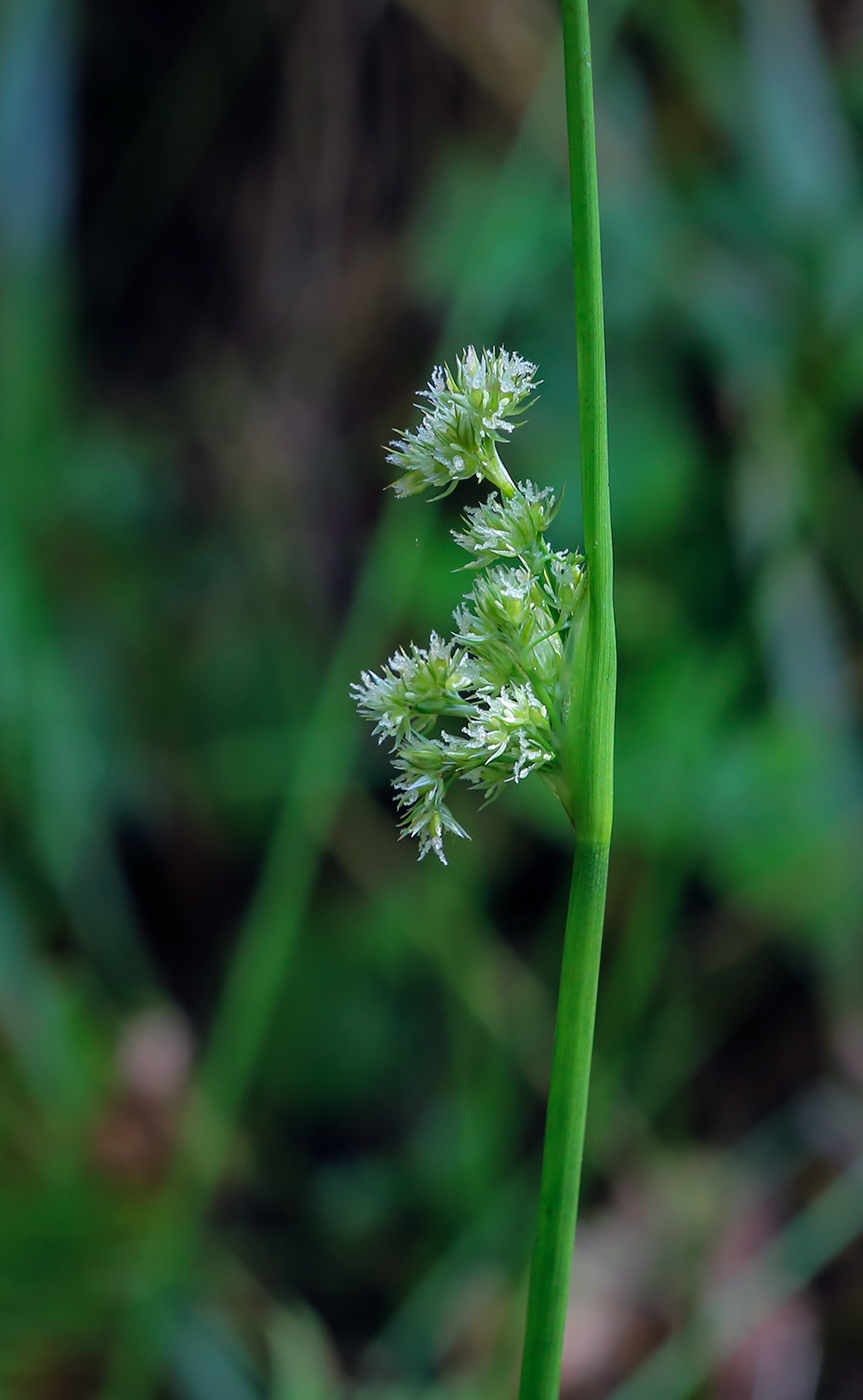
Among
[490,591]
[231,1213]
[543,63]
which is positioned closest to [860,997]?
[231,1213]

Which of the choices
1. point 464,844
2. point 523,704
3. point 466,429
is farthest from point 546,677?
point 464,844

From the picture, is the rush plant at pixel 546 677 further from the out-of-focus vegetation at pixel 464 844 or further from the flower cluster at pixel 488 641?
the out-of-focus vegetation at pixel 464 844

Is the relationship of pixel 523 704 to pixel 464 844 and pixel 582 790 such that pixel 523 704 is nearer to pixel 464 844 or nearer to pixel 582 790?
pixel 582 790

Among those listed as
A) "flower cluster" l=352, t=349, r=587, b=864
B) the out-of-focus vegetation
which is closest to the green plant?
"flower cluster" l=352, t=349, r=587, b=864

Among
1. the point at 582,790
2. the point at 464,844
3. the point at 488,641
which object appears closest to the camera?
the point at 582,790

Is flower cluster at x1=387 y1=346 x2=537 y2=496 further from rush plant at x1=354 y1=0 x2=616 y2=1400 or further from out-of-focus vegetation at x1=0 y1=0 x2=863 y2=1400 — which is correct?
out-of-focus vegetation at x1=0 y1=0 x2=863 y2=1400

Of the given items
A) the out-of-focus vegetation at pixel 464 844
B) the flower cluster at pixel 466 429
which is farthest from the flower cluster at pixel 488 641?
the out-of-focus vegetation at pixel 464 844

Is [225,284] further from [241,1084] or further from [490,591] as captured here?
[490,591]
